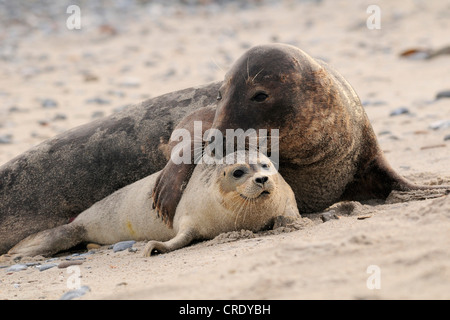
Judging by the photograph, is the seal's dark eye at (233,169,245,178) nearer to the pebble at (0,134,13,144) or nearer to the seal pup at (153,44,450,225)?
the seal pup at (153,44,450,225)

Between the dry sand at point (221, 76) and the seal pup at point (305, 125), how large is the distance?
300 millimetres

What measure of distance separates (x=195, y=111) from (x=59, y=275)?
1.64 meters

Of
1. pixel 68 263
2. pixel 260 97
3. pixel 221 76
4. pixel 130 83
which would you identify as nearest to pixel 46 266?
pixel 68 263

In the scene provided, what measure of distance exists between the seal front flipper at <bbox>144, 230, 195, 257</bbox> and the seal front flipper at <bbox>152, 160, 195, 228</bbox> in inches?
14.2

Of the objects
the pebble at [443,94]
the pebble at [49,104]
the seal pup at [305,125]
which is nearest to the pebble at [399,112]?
Result: the pebble at [443,94]

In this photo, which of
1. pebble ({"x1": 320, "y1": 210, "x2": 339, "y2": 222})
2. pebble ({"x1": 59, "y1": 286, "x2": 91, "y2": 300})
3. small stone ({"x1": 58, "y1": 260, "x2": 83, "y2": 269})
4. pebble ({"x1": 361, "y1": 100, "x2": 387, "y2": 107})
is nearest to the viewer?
pebble ({"x1": 59, "y1": 286, "x2": 91, "y2": 300})

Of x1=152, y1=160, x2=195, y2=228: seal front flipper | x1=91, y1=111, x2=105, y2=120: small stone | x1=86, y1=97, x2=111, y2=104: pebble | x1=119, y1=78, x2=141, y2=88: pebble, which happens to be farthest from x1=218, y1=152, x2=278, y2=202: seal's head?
x1=119, y1=78, x2=141, y2=88: pebble

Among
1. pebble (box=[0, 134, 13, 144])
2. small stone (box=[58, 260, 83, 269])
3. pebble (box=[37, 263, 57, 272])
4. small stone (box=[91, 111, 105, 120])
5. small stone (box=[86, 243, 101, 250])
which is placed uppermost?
small stone (box=[91, 111, 105, 120])

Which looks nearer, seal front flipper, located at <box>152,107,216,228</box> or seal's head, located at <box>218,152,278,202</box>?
seal's head, located at <box>218,152,278,202</box>

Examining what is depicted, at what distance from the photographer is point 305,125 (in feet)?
15.0

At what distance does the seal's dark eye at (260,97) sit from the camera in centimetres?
447

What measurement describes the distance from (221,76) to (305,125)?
356 inches

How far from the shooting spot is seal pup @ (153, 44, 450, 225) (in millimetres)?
4473

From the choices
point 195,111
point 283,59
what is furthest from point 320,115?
point 195,111
